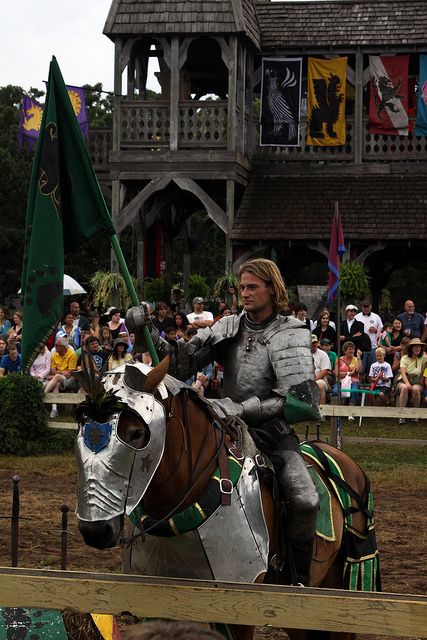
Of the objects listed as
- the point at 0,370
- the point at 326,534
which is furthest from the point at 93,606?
the point at 0,370

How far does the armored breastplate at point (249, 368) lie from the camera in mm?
5695

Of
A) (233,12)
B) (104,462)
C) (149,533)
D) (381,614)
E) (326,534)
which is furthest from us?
(233,12)

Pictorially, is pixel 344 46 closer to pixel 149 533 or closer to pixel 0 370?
pixel 0 370

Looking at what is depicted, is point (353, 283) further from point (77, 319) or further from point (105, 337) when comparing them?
point (105, 337)

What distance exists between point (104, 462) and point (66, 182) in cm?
191

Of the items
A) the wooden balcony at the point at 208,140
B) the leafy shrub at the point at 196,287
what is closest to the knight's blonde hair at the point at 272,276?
the leafy shrub at the point at 196,287

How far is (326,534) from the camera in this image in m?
5.91

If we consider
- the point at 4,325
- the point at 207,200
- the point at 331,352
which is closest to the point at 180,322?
the point at 331,352

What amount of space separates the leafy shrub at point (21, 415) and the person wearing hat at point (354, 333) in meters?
5.68

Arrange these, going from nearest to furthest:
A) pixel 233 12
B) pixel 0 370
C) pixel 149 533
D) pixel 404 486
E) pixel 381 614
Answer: pixel 381 614
pixel 149 533
pixel 404 486
pixel 0 370
pixel 233 12

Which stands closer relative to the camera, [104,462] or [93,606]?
[93,606]

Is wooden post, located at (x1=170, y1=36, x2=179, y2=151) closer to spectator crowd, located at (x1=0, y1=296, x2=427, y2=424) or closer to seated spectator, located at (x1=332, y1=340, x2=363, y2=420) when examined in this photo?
spectator crowd, located at (x1=0, y1=296, x2=427, y2=424)

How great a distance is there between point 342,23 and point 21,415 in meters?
15.3

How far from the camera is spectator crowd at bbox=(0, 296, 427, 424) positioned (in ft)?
58.5
